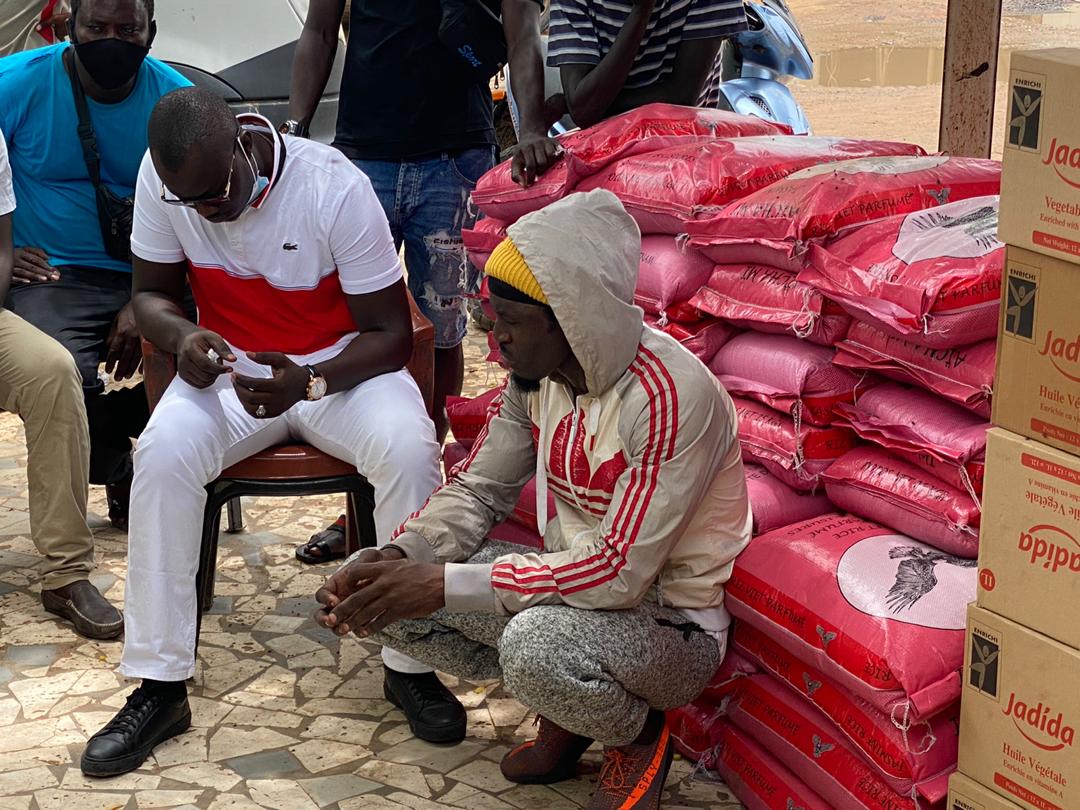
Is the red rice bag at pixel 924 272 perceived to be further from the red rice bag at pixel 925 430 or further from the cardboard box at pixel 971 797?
the cardboard box at pixel 971 797

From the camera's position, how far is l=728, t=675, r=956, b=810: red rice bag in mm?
2822

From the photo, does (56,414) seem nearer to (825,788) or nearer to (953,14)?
(825,788)

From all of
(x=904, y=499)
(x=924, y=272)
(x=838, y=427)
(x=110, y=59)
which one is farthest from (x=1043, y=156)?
(x=110, y=59)

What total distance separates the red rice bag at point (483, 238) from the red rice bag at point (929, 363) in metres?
1.37

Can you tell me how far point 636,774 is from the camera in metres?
3.07

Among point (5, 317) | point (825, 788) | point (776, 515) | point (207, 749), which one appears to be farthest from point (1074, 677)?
point (5, 317)

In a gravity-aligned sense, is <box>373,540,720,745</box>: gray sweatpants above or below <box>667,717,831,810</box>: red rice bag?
above

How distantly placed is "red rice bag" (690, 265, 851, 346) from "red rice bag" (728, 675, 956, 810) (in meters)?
0.82

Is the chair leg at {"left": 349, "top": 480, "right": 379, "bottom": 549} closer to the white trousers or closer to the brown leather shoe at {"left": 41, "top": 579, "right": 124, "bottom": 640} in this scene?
the white trousers

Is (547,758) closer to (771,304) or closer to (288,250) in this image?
(771,304)

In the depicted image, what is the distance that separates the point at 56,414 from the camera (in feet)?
13.7

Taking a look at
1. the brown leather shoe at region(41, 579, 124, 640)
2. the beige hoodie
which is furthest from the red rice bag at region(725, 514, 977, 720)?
the brown leather shoe at region(41, 579, 124, 640)

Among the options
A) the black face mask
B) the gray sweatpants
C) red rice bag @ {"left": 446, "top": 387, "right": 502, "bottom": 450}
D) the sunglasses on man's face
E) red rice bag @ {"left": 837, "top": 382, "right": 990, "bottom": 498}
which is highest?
the black face mask

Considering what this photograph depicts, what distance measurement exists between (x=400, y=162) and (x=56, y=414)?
4.32 feet
